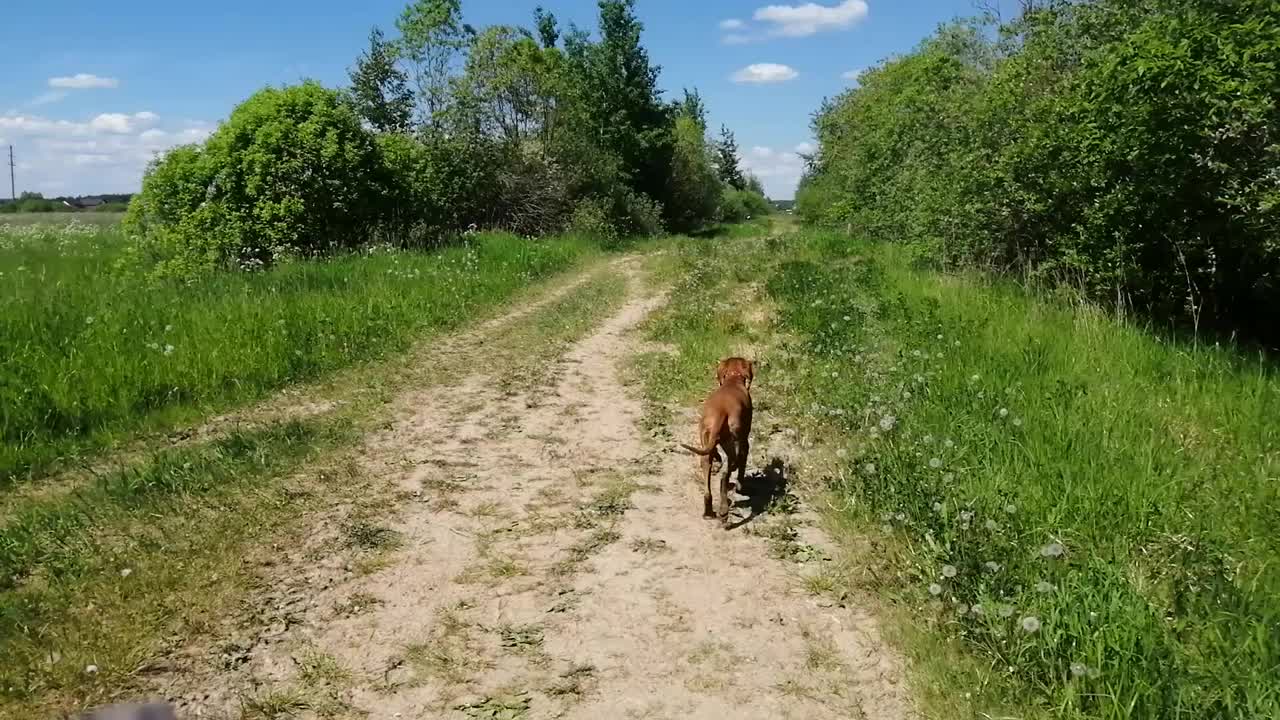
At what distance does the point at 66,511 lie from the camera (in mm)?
4430

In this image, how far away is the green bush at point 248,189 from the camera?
40.3 ft

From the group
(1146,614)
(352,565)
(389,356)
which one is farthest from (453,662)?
(389,356)

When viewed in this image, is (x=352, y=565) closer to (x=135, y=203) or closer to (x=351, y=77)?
(x=135, y=203)

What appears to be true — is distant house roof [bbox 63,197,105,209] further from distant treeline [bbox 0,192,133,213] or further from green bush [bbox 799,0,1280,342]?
green bush [bbox 799,0,1280,342]

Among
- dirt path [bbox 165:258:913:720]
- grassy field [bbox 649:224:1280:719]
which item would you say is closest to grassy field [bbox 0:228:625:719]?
dirt path [bbox 165:258:913:720]

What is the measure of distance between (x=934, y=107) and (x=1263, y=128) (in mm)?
9524

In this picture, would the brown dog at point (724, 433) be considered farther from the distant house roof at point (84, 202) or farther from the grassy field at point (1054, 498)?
the distant house roof at point (84, 202)

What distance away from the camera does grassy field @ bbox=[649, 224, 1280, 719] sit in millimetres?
2764

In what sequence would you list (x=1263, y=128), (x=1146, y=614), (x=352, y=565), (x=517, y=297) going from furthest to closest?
(x=517, y=297), (x=1263, y=128), (x=352, y=565), (x=1146, y=614)

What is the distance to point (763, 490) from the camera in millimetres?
5051

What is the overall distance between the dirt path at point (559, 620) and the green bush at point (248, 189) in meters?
8.55

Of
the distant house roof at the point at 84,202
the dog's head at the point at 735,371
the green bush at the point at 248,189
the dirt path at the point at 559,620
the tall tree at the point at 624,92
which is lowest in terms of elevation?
the dirt path at the point at 559,620

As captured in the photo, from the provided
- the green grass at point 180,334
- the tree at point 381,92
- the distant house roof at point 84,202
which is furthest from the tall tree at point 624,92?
the distant house roof at point 84,202

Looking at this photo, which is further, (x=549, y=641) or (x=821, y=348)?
(x=821, y=348)
